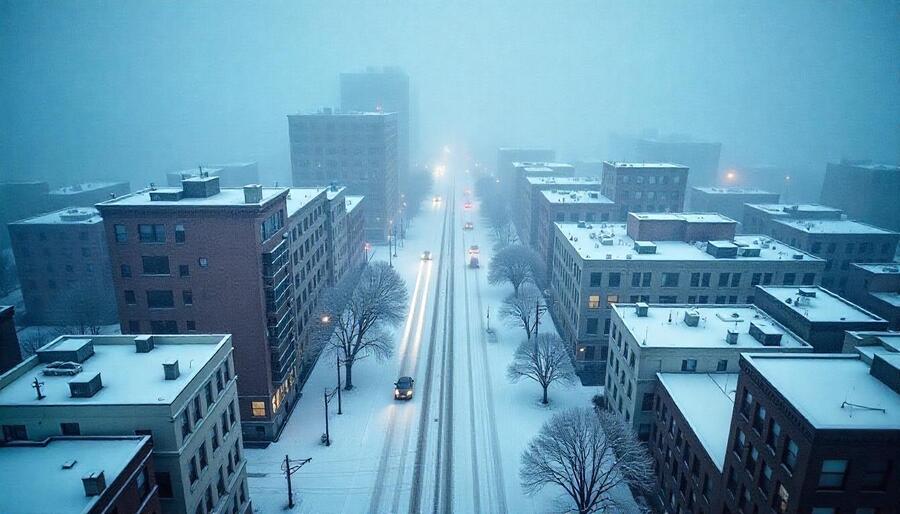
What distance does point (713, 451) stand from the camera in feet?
121

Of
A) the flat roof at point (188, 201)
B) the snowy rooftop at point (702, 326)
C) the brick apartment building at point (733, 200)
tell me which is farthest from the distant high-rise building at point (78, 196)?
the brick apartment building at point (733, 200)

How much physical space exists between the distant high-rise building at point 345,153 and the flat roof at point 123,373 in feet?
312

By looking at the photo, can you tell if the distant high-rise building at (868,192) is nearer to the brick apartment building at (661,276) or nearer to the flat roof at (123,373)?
the brick apartment building at (661,276)

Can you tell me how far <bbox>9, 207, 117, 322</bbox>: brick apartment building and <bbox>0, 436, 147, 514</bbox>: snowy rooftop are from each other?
6293 cm

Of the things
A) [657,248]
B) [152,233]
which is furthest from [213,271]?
[657,248]

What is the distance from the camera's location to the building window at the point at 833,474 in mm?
25031

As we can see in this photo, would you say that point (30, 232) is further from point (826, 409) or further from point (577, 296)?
point (826, 409)

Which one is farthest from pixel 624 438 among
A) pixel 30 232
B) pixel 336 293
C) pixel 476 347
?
pixel 30 232

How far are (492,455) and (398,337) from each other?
3180 cm

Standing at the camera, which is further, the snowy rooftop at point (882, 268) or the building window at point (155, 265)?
the snowy rooftop at point (882, 268)

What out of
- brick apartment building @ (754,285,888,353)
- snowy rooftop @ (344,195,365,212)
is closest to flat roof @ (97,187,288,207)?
snowy rooftop @ (344,195,365,212)

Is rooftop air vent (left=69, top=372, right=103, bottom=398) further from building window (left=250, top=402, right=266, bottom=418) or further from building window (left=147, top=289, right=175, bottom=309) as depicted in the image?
building window (left=250, top=402, right=266, bottom=418)

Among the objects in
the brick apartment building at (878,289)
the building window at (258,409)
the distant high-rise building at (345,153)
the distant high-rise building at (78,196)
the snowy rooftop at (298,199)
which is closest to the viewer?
the building window at (258,409)

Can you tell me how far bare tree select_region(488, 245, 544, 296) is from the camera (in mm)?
93812
